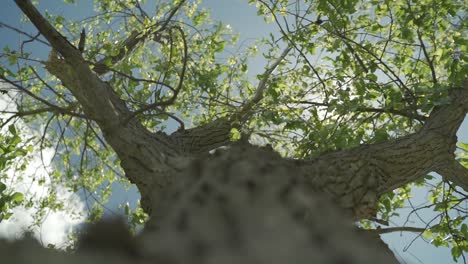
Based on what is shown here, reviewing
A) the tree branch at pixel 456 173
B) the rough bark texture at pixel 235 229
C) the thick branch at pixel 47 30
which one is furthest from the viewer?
the tree branch at pixel 456 173

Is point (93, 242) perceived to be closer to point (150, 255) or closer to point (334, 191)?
point (150, 255)

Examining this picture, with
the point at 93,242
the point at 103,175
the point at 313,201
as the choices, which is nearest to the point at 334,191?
the point at 313,201

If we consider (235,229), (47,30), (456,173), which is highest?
(47,30)

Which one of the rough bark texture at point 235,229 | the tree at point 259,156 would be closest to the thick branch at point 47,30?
the tree at point 259,156

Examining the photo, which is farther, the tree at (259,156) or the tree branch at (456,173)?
the tree branch at (456,173)

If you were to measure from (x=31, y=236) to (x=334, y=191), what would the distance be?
6.52 ft

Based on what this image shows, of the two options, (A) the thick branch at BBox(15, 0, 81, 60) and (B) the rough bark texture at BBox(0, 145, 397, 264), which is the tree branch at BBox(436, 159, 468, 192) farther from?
(A) the thick branch at BBox(15, 0, 81, 60)

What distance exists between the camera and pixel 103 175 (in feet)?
24.8

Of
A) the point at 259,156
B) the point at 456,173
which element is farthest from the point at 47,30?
the point at 456,173

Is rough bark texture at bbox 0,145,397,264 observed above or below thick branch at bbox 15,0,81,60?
below

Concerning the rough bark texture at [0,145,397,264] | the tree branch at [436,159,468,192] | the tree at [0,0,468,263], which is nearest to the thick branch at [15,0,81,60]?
the tree at [0,0,468,263]

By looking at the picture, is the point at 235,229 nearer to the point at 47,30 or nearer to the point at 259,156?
the point at 259,156

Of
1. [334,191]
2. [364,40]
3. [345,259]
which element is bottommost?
[345,259]

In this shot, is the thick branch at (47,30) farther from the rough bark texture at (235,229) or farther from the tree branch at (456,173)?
the tree branch at (456,173)
